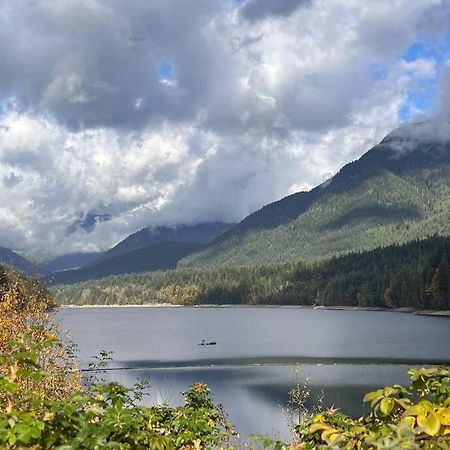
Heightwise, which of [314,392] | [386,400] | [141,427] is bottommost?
[314,392]

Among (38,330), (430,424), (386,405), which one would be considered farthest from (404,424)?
(38,330)

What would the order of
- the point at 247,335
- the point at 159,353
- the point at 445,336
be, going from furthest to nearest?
1. the point at 247,335
2. the point at 445,336
3. the point at 159,353

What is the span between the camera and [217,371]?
69000 mm

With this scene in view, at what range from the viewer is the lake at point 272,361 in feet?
152

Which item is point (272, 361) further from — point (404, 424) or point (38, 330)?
point (404, 424)

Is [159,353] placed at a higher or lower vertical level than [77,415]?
lower

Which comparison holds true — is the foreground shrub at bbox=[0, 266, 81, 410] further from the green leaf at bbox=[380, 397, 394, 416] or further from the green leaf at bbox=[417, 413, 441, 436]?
the green leaf at bbox=[417, 413, 441, 436]

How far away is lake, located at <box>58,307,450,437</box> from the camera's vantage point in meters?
46.4

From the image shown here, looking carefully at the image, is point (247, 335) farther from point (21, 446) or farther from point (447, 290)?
point (21, 446)

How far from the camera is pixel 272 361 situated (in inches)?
3019

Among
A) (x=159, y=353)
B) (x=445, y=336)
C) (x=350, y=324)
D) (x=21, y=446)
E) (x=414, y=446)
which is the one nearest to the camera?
(x=414, y=446)

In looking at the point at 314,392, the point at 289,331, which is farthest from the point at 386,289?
the point at 314,392

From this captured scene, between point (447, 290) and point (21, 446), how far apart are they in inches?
6471

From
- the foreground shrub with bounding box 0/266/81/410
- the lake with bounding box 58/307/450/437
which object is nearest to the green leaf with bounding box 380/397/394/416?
the foreground shrub with bounding box 0/266/81/410
